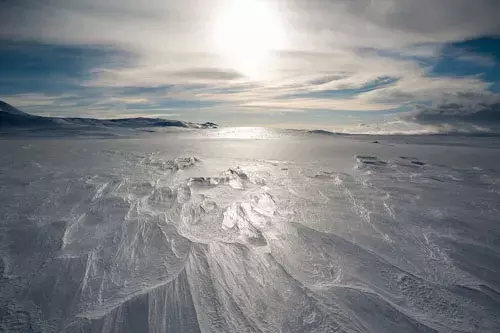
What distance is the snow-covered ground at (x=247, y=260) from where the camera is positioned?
11.6ft

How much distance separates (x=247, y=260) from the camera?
4.94 m

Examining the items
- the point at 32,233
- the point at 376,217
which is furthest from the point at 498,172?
the point at 32,233

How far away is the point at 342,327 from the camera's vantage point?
336 cm

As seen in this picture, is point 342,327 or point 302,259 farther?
point 302,259

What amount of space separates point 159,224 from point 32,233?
2.41 m

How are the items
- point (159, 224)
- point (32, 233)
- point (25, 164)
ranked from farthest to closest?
point (25, 164)
point (159, 224)
point (32, 233)

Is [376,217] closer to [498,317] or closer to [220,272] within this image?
[498,317]

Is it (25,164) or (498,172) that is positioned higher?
(498,172)

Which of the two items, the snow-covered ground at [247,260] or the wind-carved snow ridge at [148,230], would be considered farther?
the wind-carved snow ridge at [148,230]

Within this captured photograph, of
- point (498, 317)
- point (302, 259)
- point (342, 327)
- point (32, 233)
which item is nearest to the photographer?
point (342, 327)

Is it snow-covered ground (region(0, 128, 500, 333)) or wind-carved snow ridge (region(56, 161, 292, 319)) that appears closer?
snow-covered ground (region(0, 128, 500, 333))

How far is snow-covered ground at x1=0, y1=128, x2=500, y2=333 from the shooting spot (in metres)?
3.54

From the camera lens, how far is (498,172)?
14453 millimetres

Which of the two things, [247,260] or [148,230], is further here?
[148,230]
